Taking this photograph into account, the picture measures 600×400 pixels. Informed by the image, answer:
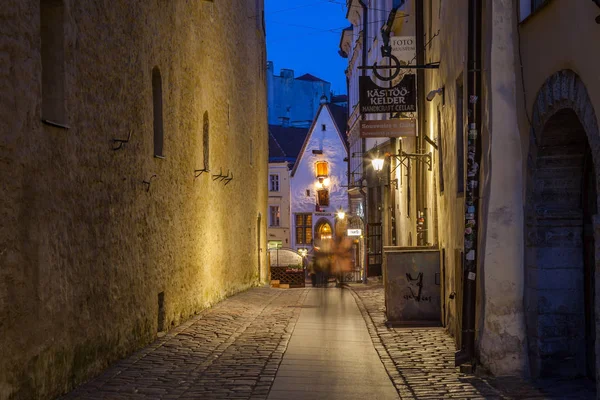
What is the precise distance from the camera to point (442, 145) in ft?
50.4

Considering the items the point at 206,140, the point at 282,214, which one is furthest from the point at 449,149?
the point at 282,214

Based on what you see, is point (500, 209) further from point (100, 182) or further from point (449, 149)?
point (100, 182)

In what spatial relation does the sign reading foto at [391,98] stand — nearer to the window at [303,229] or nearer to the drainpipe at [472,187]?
the drainpipe at [472,187]

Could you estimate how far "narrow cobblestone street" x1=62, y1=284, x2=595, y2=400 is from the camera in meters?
9.35

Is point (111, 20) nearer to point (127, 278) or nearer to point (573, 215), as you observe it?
point (127, 278)

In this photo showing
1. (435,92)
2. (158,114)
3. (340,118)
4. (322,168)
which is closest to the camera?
(158,114)

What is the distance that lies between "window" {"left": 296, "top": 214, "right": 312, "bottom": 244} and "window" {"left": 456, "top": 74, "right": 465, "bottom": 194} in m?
47.2

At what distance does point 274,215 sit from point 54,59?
5218 centimetres

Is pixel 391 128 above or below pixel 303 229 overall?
above

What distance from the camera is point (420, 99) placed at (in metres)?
19.0

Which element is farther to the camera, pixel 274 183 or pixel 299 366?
pixel 274 183

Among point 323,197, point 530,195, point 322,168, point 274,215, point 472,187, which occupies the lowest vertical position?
point 530,195

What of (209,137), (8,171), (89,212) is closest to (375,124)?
(209,137)

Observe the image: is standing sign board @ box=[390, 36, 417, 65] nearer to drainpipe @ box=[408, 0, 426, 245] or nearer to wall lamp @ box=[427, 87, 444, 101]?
drainpipe @ box=[408, 0, 426, 245]
